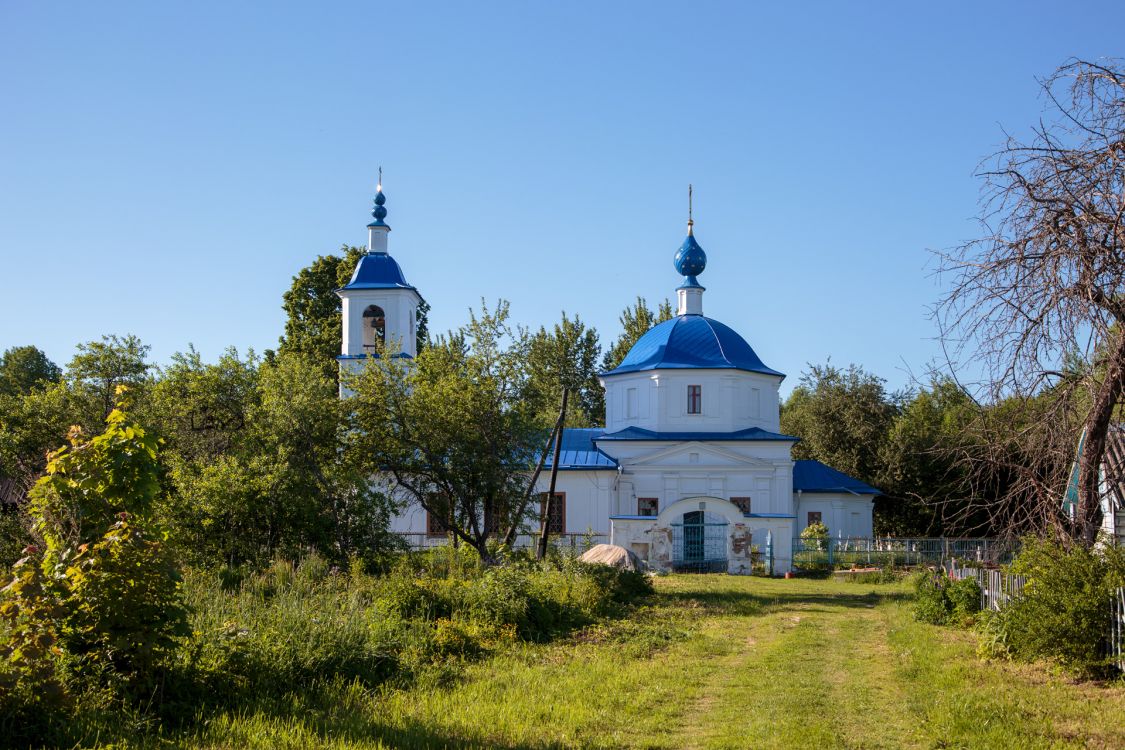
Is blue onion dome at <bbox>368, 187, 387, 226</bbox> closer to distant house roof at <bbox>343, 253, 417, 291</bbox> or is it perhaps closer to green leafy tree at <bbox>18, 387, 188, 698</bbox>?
distant house roof at <bbox>343, 253, 417, 291</bbox>

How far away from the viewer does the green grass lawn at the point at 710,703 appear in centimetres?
858

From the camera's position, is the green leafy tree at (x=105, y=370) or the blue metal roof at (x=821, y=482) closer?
the green leafy tree at (x=105, y=370)

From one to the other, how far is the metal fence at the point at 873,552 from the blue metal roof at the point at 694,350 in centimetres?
698

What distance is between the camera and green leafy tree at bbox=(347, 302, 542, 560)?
933 inches

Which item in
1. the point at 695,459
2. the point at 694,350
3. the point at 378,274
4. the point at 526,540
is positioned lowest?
the point at 526,540

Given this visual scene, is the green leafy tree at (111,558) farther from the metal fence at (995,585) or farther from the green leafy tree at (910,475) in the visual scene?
the green leafy tree at (910,475)

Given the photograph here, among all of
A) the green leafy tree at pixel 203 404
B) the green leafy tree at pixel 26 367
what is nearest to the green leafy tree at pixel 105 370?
the green leafy tree at pixel 203 404

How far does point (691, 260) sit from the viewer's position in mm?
40781

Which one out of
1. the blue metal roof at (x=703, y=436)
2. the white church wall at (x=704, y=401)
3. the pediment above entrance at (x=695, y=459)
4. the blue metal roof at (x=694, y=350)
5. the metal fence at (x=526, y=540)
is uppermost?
the blue metal roof at (x=694, y=350)

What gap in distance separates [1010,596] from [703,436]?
23464 mm

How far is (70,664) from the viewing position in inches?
340

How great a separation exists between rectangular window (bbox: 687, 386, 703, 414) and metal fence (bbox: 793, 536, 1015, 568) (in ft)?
19.3

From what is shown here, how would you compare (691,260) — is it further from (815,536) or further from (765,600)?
(765,600)

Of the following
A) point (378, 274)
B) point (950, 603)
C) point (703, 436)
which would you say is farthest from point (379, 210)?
point (950, 603)
